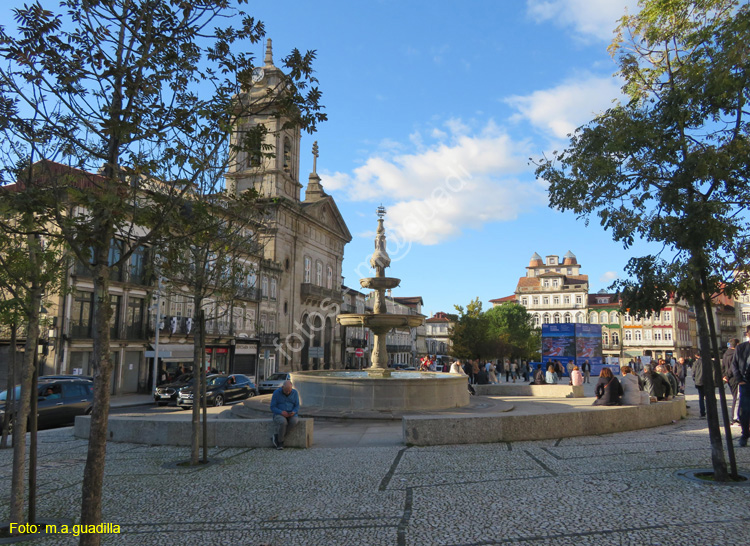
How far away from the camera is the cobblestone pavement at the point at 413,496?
16.7ft

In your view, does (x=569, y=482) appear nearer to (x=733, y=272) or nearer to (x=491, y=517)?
(x=491, y=517)

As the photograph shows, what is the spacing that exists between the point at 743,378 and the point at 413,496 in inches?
231

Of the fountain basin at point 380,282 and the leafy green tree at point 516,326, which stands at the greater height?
the leafy green tree at point 516,326

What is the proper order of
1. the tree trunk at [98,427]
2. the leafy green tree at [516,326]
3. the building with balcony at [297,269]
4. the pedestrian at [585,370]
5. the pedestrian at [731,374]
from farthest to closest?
the leafy green tree at [516,326] → the building with balcony at [297,269] → the pedestrian at [585,370] → the pedestrian at [731,374] → the tree trunk at [98,427]

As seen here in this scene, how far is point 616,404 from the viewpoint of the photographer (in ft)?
42.3

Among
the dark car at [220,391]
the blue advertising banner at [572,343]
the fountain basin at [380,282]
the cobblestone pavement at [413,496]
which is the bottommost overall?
the cobblestone pavement at [413,496]

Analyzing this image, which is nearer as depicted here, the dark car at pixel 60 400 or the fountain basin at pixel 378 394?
the fountain basin at pixel 378 394

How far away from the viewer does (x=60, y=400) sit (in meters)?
15.8

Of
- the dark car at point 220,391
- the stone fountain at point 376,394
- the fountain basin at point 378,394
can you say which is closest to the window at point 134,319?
the dark car at point 220,391

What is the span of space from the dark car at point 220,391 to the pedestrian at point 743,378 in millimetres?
16612

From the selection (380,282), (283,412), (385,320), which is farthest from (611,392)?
(380,282)

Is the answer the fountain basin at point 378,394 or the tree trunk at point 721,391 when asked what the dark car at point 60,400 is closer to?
the fountain basin at point 378,394

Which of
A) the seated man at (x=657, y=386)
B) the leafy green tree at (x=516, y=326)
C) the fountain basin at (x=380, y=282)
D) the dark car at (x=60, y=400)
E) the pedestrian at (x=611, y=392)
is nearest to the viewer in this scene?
the pedestrian at (x=611, y=392)

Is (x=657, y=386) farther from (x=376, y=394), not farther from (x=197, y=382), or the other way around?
(x=197, y=382)
